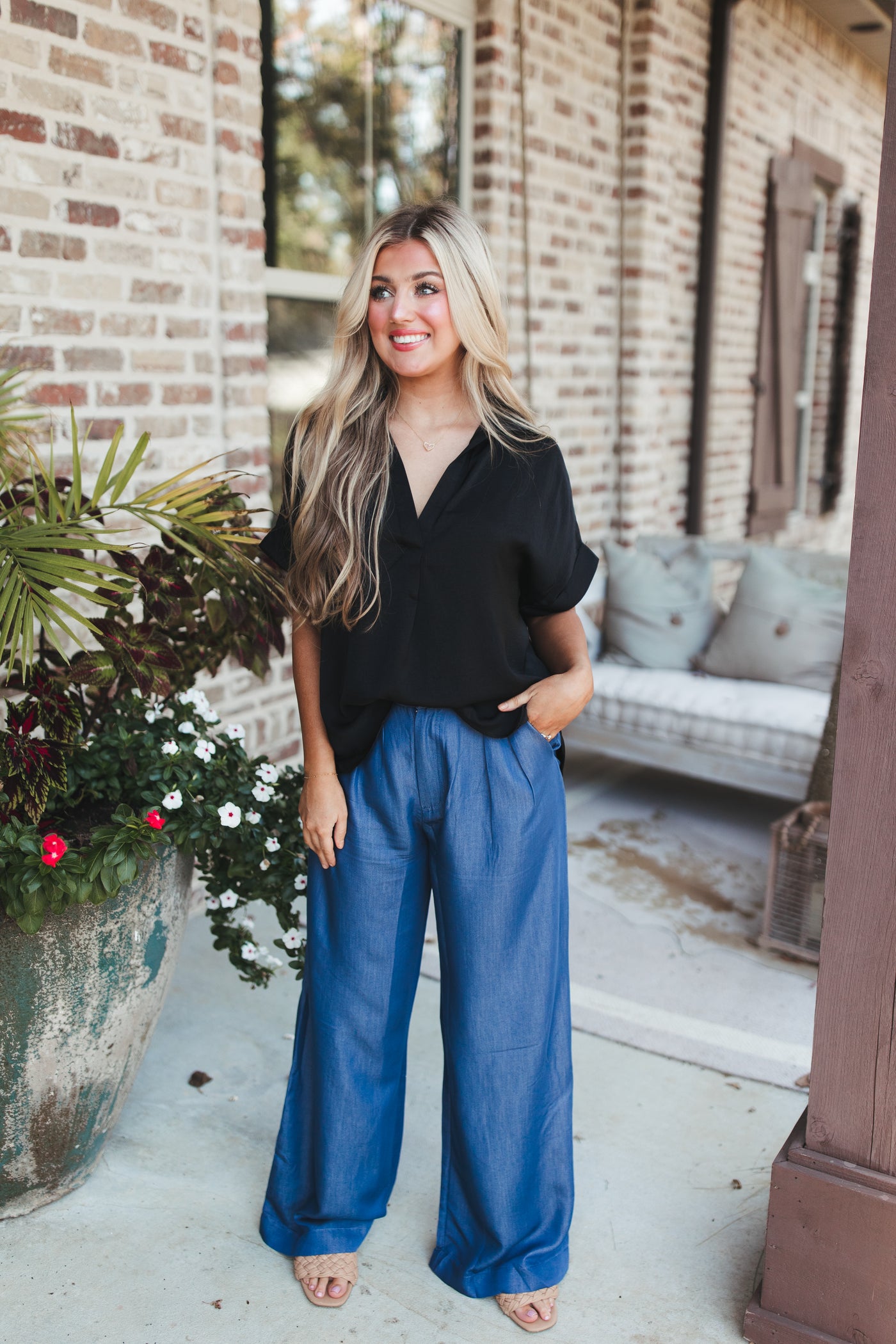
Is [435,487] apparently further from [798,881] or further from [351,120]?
[351,120]

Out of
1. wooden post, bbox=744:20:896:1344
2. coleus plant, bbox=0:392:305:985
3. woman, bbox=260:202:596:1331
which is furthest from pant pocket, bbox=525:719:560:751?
coleus plant, bbox=0:392:305:985

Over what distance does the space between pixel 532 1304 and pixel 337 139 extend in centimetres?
349

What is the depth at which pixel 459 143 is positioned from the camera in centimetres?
433

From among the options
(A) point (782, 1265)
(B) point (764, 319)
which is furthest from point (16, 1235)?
(B) point (764, 319)

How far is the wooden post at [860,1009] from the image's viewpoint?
64.7 inches

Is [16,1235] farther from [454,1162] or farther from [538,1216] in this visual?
[538,1216]

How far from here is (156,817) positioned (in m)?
1.99

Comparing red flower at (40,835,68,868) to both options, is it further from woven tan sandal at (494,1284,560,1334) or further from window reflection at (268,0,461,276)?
window reflection at (268,0,461,276)

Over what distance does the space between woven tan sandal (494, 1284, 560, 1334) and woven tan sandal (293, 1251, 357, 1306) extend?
0.26 m

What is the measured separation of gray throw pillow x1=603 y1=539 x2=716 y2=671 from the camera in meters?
4.31

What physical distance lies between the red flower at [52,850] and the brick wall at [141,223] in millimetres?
1194

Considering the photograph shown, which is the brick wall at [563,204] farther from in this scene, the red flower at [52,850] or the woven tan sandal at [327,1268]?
the woven tan sandal at [327,1268]

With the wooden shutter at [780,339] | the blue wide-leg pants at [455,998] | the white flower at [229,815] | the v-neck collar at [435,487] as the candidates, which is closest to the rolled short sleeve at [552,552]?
the v-neck collar at [435,487]

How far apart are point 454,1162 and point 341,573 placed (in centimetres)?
104
